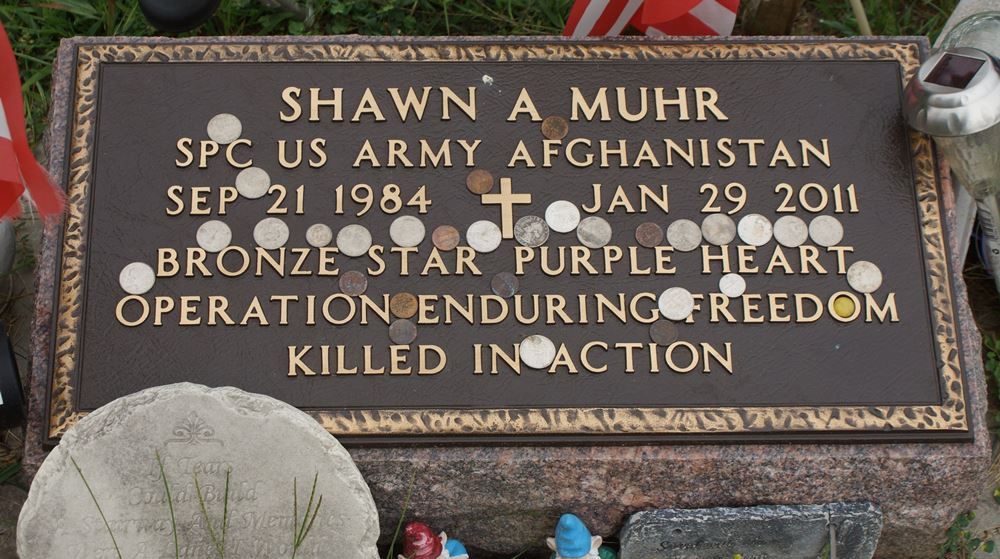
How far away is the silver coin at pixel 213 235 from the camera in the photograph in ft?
9.29

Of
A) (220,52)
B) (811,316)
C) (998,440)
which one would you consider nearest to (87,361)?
(220,52)

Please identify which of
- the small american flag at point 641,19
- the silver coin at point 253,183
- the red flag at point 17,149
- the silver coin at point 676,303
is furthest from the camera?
the small american flag at point 641,19

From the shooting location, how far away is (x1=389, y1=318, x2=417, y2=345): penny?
276cm

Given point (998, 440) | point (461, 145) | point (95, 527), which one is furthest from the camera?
point (998, 440)

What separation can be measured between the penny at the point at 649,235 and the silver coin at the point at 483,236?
41cm

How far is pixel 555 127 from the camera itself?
2.98 metres

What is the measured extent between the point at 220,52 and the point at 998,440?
113 inches

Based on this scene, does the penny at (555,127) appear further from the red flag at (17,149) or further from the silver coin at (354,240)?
the red flag at (17,149)

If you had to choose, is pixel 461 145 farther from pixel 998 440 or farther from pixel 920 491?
pixel 998 440

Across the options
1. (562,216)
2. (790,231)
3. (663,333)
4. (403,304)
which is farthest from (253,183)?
(790,231)

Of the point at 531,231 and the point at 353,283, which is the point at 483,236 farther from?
the point at 353,283

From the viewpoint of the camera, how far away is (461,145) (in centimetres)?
296

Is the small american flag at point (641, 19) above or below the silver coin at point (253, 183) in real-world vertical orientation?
above

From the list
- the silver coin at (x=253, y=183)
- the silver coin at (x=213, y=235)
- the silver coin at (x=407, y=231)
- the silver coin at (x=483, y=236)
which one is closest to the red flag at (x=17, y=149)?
the silver coin at (x=213, y=235)
